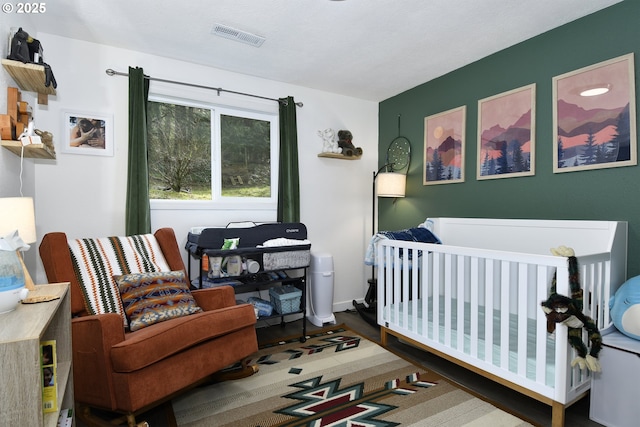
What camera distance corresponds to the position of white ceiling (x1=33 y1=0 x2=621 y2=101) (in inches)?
79.9

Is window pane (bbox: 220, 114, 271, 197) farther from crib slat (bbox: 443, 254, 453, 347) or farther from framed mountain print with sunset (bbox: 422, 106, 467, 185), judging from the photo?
crib slat (bbox: 443, 254, 453, 347)

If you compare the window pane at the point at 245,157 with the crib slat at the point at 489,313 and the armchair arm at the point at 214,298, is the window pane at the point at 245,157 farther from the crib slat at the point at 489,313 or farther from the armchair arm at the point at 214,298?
the crib slat at the point at 489,313

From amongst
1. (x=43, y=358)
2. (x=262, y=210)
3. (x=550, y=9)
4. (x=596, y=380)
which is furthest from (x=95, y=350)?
(x=550, y=9)

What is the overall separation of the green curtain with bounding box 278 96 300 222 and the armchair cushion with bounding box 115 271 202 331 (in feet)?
4.15

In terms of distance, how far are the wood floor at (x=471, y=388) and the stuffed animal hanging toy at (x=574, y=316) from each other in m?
0.39

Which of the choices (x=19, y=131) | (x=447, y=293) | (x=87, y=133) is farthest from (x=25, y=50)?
(x=447, y=293)

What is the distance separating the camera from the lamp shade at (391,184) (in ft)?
10.8

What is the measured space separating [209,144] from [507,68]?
8.20ft

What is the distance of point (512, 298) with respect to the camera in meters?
2.46

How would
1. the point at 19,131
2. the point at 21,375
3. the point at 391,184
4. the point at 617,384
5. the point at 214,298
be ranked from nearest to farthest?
the point at 21,375
the point at 617,384
the point at 19,131
the point at 214,298
the point at 391,184

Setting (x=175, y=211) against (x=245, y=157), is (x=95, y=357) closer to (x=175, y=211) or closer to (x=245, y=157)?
(x=175, y=211)

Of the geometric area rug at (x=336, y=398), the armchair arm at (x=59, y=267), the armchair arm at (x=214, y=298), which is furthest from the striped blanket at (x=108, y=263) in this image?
the geometric area rug at (x=336, y=398)

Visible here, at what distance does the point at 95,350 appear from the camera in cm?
152

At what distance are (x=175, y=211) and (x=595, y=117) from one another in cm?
304
